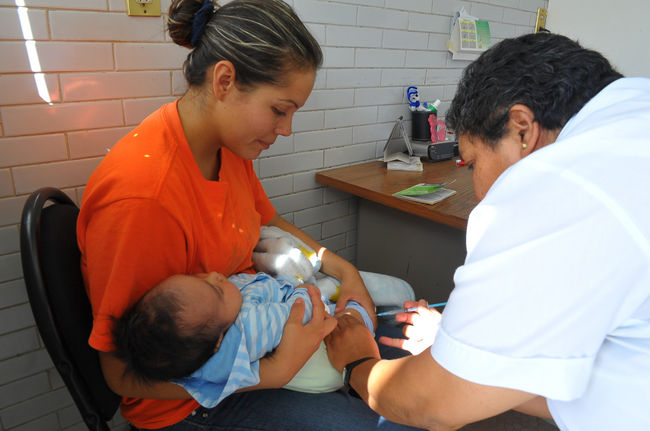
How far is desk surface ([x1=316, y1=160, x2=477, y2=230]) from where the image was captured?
1798 mm

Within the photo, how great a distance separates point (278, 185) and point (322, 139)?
348 mm

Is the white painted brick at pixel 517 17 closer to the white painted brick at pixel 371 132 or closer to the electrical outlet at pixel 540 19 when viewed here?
the electrical outlet at pixel 540 19

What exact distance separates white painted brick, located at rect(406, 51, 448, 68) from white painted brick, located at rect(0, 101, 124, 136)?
1680 millimetres

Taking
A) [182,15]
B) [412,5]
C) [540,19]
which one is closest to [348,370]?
[182,15]

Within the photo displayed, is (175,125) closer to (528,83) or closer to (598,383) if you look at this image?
(528,83)

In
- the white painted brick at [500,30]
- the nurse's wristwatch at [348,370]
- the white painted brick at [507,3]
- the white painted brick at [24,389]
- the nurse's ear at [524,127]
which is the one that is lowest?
the white painted brick at [24,389]

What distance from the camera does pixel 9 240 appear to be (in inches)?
57.9

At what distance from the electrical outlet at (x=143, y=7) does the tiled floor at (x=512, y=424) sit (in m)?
2.11

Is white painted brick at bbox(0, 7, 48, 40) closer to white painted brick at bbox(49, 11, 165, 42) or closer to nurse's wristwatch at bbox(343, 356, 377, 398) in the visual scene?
white painted brick at bbox(49, 11, 165, 42)

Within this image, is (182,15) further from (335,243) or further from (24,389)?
(335,243)

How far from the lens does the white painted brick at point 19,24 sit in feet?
4.32

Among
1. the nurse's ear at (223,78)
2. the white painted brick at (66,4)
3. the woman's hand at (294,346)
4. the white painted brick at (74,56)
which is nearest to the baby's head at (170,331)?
the woman's hand at (294,346)

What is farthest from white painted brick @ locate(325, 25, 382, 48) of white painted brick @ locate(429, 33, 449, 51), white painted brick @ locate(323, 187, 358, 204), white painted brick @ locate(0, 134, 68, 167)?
white painted brick @ locate(0, 134, 68, 167)

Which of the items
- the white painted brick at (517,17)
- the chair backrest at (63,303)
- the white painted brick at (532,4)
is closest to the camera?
the chair backrest at (63,303)
